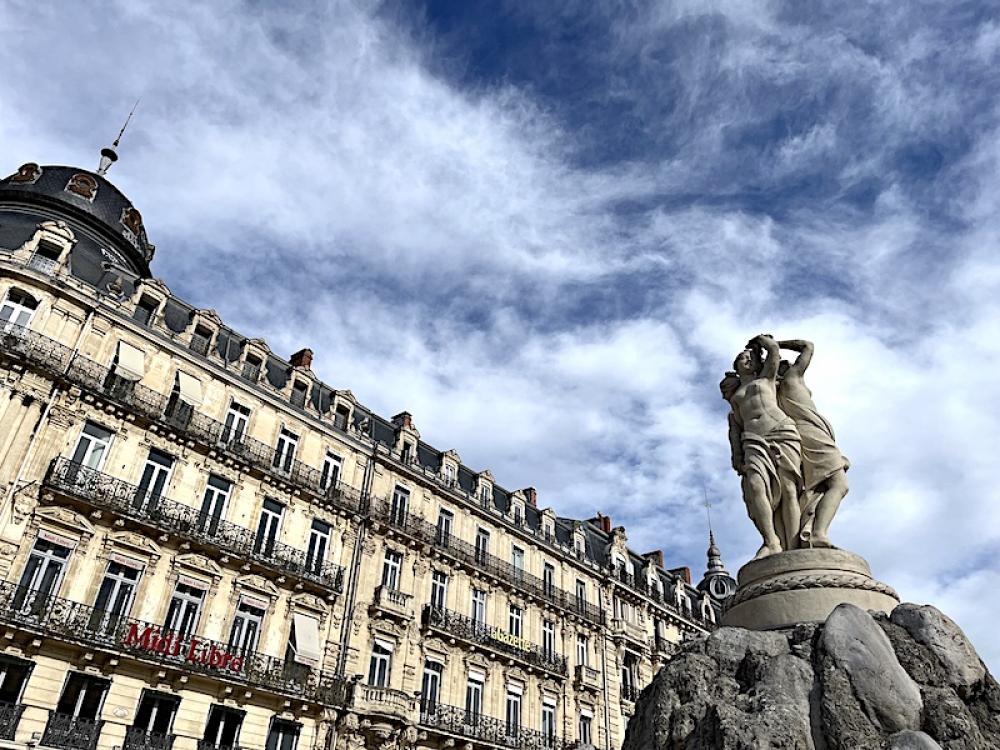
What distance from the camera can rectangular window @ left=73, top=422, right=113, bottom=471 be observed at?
20484 mm

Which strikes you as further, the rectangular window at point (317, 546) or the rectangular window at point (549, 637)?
the rectangular window at point (549, 637)

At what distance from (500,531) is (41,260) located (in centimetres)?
2012

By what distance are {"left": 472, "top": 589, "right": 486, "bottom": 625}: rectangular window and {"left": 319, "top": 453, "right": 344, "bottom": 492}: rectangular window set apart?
7.47 metres

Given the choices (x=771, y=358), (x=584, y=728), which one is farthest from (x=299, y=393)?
(x=771, y=358)

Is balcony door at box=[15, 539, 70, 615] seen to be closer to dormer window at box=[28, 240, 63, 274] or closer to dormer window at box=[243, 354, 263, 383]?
dormer window at box=[28, 240, 63, 274]

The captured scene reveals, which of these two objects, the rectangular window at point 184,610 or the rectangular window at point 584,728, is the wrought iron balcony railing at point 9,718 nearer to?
the rectangular window at point 184,610

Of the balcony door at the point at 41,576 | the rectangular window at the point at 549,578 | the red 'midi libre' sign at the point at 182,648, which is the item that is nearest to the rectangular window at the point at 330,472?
the red 'midi libre' sign at the point at 182,648

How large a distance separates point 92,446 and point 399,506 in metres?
11.5

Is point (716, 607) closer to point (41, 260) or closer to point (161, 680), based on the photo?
point (161, 680)

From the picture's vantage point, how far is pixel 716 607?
46469 mm

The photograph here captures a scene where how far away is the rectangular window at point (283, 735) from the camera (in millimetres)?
21422

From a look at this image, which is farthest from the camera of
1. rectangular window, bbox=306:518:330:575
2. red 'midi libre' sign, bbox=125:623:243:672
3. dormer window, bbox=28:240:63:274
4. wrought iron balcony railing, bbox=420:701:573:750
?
wrought iron balcony railing, bbox=420:701:573:750

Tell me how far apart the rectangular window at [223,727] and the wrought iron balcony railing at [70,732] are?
9.82 feet

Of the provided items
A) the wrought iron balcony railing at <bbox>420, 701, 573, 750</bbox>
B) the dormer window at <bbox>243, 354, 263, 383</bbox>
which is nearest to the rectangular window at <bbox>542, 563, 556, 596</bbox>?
the wrought iron balcony railing at <bbox>420, 701, 573, 750</bbox>
